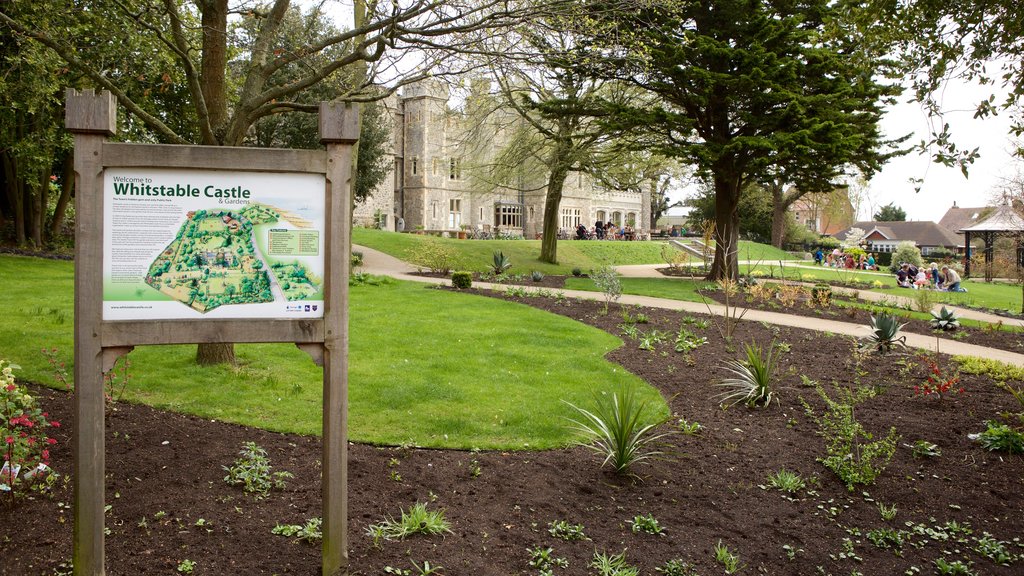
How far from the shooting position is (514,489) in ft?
17.3

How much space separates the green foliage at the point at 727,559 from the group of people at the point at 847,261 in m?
36.0

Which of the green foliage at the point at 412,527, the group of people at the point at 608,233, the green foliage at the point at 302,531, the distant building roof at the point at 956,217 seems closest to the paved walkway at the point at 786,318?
the green foliage at the point at 412,527

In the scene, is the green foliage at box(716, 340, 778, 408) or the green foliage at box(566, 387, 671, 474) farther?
the green foliage at box(716, 340, 778, 408)

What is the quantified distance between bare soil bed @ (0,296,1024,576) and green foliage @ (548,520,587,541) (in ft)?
0.21

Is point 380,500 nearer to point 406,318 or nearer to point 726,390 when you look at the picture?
point 726,390

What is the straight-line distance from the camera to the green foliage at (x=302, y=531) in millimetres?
4365

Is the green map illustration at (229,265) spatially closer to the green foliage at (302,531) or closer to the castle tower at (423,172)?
the green foliage at (302,531)

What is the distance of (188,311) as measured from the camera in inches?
149

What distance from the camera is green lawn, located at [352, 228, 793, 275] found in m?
27.4

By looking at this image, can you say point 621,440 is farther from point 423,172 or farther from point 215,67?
point 423,172

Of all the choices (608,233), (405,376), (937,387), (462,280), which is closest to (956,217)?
(608,233)

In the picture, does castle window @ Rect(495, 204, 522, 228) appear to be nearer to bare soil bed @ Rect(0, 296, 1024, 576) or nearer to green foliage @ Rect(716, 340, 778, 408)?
green foliage @ Rect(716, 340, 778, 408)

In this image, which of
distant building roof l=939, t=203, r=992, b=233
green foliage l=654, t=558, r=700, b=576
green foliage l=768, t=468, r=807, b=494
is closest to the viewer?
green foliage l=654, t=558, r=700, b=576

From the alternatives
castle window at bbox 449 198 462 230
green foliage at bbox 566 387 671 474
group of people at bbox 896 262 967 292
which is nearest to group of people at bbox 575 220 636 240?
castle window at bbox 449 198 462 230
